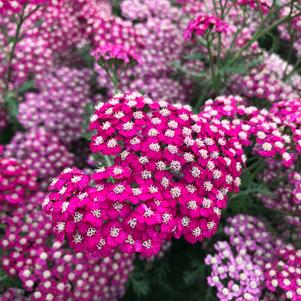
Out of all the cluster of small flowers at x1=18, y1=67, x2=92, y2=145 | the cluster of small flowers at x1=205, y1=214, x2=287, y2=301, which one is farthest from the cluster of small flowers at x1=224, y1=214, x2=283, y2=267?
the cluster of small flowers at x1=18, y1=67, x2=92, y2=145

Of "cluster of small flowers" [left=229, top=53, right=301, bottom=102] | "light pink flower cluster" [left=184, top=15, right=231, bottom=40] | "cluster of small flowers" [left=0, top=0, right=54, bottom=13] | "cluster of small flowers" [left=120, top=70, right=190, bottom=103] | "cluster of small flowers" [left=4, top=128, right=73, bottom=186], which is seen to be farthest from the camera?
"cluster of small flowers" [left=120, top=70, right=190, bottom=103]

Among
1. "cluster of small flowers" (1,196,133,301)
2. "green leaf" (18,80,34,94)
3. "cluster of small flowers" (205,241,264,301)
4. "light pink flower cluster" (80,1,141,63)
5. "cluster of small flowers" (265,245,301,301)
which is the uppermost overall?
"light pink flower cluster" (80,1,141,63)

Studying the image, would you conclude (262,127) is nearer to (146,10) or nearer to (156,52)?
(156,52)

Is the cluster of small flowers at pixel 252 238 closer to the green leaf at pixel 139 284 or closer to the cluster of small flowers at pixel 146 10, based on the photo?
the green leaf at pixel 139 284

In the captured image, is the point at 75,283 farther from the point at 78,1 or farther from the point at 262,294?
the point at 78,1

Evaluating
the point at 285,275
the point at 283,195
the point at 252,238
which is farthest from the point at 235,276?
the point at 283,195

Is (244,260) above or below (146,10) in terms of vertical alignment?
below

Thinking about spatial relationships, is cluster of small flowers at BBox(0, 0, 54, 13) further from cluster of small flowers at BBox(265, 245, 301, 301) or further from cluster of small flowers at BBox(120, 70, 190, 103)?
cluster of small flowers at BBox(265, 245, 301, 301)
